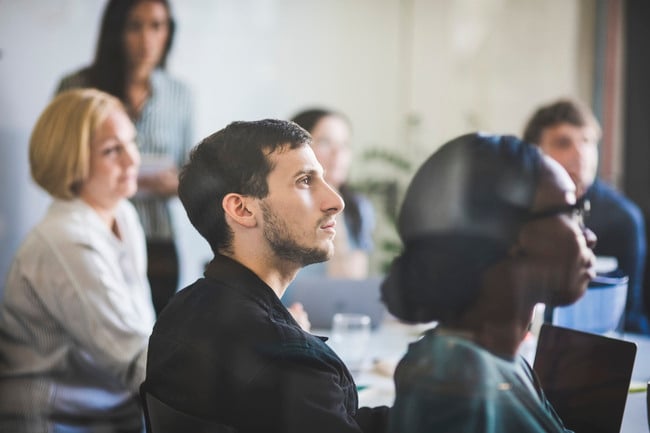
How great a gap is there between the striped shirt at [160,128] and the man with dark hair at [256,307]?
1.75 meters

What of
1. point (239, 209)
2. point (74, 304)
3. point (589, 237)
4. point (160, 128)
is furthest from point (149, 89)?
point (589, 237)

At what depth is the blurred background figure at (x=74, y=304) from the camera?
1.76 m

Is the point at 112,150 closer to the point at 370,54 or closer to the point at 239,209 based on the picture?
the point at 239,209

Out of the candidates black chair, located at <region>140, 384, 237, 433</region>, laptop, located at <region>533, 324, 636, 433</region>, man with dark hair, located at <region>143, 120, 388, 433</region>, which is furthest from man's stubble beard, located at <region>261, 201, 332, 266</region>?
laptop, located at <region>533, 324, 636, 433</region>

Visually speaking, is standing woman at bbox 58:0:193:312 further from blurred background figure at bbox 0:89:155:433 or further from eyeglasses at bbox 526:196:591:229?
eyeglasses at bbox 526:196:591:229

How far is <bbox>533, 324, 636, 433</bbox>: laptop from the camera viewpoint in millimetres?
1145

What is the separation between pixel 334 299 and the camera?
1.97 m

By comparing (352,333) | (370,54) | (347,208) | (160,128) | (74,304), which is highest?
(370,54)

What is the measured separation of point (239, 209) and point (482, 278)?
0.35m

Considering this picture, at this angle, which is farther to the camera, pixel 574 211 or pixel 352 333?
pixel 352 333

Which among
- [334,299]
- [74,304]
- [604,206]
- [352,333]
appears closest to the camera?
[74,304]

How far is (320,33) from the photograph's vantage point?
3.87 metres

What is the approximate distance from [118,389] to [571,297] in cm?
117

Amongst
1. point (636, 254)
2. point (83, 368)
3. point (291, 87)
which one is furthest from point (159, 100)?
point (636, 254)
